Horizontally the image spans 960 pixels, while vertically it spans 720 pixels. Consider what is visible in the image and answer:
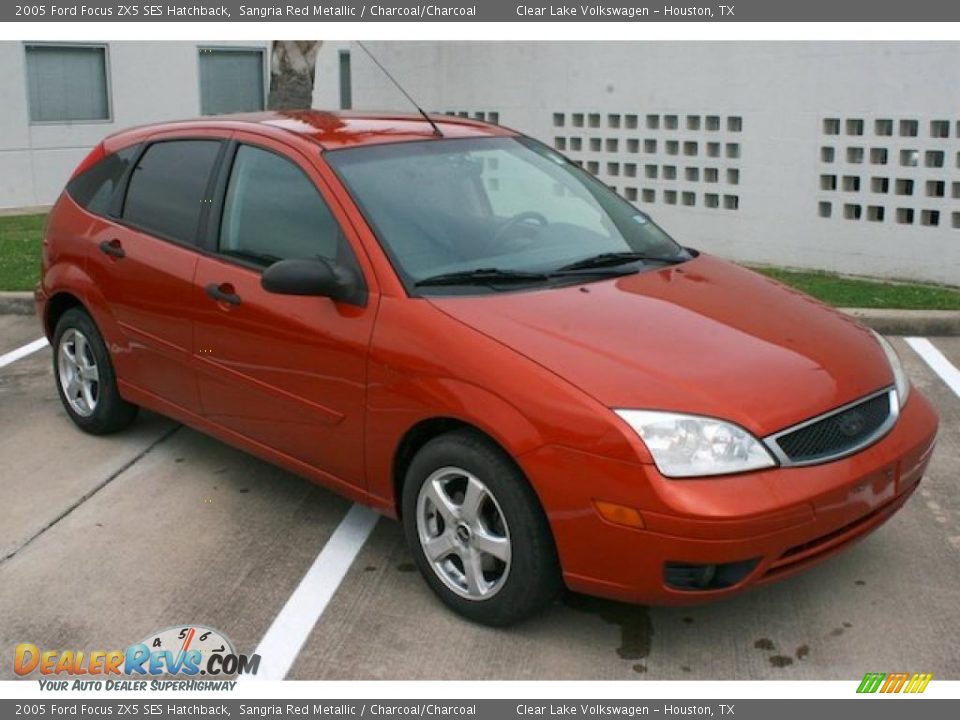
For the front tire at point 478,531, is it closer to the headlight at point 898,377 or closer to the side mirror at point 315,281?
the side mirror at point 315,281

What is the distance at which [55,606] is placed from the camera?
A: 412cm

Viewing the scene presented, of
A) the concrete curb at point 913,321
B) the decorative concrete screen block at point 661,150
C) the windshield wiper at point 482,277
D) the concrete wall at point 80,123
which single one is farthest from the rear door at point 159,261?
the concrete wall at point 80,123

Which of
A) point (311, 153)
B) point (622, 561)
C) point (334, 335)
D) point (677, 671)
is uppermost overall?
point (311, 153)

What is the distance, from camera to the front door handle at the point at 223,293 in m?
4.61

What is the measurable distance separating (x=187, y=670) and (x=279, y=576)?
2.26 ft

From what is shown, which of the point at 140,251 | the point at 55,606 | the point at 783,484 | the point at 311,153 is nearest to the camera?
the point at 783,484

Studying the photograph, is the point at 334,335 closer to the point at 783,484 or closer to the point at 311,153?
the point at 311,153

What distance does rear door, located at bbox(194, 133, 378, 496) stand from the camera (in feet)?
13.8

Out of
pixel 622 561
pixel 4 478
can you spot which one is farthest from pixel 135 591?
pixel 622 561

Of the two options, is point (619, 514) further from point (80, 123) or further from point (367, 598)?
point (80, 123)

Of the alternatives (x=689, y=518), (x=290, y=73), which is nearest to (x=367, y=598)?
(x=689, y=518)

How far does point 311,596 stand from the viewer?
4184 mm

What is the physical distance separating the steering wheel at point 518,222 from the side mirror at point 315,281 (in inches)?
24.2

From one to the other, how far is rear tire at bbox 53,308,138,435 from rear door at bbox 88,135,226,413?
193 millimetres
